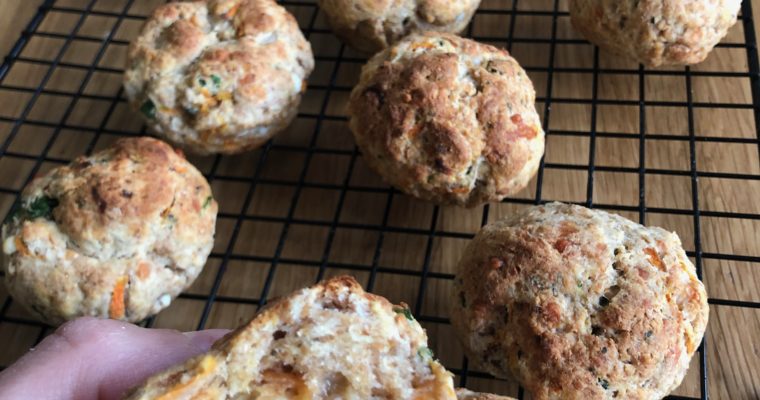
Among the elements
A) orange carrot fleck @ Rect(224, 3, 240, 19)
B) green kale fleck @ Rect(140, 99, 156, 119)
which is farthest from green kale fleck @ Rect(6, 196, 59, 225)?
orange carrot fleck @ Rect(224, 3, 240, 19)

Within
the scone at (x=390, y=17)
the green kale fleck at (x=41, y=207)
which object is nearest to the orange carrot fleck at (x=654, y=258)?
the scone at (x=390, y=17)

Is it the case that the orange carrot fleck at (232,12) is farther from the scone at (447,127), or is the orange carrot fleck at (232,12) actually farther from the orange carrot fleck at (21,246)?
the orange carrot fleck at (21,246)

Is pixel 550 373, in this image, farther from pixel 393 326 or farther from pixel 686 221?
pixel 686 221

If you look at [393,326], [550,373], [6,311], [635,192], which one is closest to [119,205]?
[6,311]

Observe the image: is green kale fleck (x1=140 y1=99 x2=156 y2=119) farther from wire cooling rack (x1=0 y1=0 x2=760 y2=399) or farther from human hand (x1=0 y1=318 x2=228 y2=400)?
human hand (x1=0 y1=318 x2=228 y2=400)

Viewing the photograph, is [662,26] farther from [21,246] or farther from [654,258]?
[21,246]

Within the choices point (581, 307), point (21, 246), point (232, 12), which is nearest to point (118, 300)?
point (21, 246)
